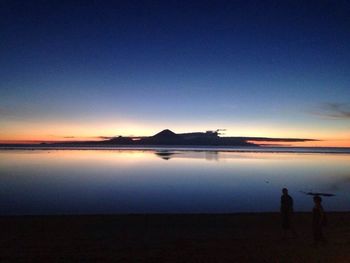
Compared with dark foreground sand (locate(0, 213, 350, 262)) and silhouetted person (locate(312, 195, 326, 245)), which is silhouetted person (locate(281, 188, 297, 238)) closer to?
dark foreground sand (locate(0, 213, 350, 262))

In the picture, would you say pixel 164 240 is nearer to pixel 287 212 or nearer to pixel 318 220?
pixel 287 212

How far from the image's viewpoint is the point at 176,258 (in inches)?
433

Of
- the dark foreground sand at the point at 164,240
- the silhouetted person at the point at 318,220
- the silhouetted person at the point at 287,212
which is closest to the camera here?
the dark foreground sand at the point at 164,240

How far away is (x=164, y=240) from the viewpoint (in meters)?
13.5

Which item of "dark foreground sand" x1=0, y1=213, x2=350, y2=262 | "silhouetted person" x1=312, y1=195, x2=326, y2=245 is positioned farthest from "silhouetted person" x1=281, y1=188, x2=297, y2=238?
"silhouetted person" x1=312, y1=195, x2=326, y2=245

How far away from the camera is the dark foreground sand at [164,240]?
11.2m

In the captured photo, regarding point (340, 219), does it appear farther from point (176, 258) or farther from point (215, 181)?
point (215, 181)

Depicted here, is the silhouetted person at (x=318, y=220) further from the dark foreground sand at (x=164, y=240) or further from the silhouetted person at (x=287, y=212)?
the silhouetted person at (x=287, y=212)

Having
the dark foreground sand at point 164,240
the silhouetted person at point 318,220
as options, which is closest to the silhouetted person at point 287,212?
the dark foreground sand at point 164,240

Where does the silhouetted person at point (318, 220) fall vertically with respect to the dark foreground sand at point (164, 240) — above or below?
above

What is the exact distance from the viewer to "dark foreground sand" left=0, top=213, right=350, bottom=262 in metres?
11.2

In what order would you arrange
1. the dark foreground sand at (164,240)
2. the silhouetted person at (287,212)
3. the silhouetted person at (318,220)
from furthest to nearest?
the silhouetted person at (287,212), the silhouetted person at (318,220), the dark foreground sand at (164,240)

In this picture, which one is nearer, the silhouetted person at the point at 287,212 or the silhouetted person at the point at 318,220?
the silhouetted person at the point at 318,220

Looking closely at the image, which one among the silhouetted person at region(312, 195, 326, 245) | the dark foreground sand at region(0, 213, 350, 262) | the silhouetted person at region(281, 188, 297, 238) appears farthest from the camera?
the silhouetted person at region(281, 188, 297, 238)
